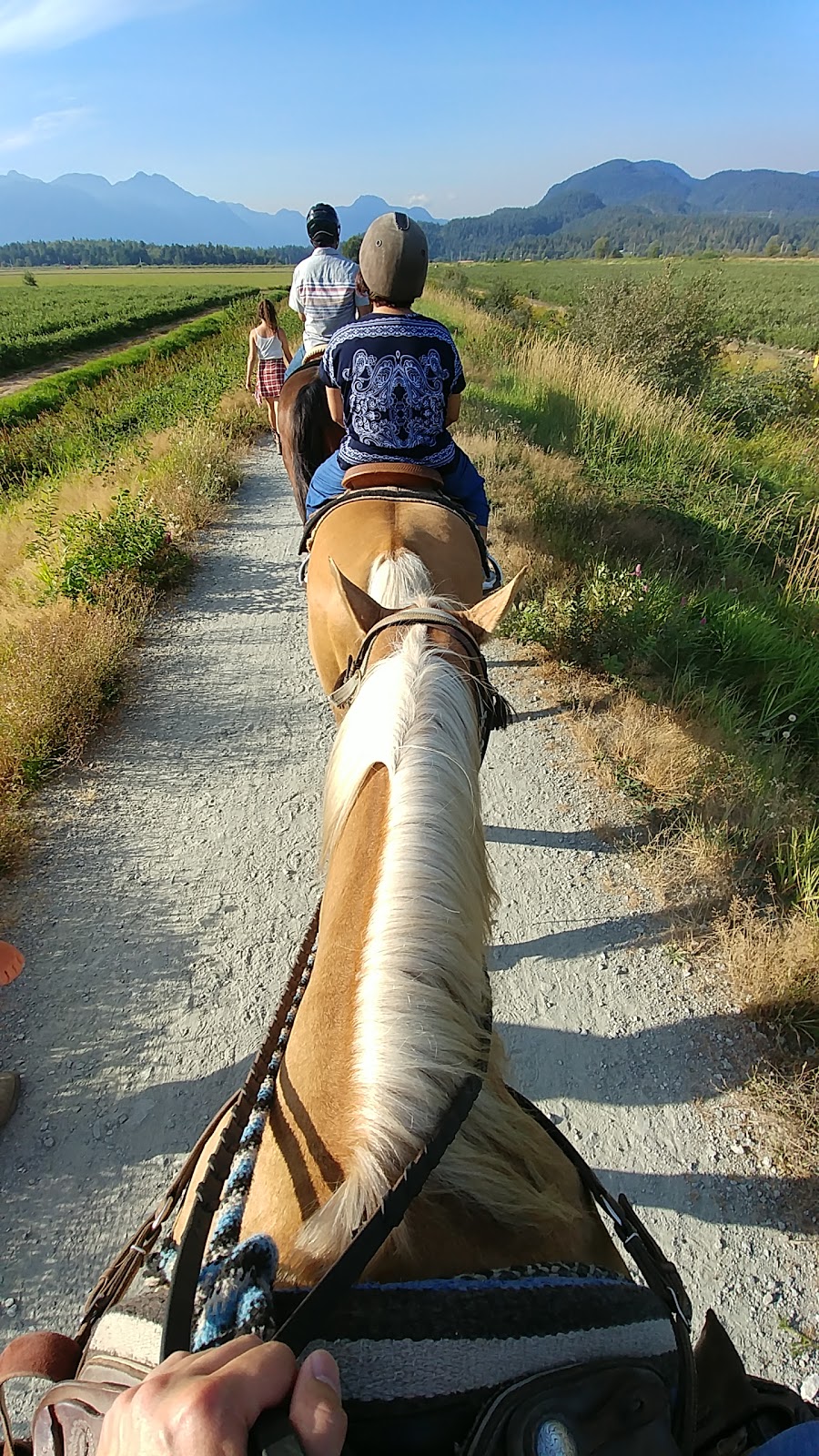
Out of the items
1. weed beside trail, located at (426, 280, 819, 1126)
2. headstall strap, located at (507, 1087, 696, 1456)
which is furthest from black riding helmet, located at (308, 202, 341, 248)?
headstall strap, located at (507, 1087, 696, 1456)

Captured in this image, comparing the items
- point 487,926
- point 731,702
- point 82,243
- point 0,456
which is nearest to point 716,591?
point 731,702

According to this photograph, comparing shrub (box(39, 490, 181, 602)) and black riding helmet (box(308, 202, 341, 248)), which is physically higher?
black riding helmet (box(308, 202, 341, 248))

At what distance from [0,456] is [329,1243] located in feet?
47.6

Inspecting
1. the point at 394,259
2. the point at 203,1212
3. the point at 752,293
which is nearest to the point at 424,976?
the point at 203,1212

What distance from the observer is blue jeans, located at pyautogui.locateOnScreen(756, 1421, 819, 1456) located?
1014 mm

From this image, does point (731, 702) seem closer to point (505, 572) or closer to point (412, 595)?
point (505, 572)

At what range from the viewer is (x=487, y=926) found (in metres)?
1.29

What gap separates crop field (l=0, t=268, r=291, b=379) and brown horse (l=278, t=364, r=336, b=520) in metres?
30.9

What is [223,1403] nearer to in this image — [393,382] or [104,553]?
[393,382]

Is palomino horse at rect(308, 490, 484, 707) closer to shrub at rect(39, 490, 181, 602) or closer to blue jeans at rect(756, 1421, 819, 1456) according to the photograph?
→ blue jeans at rect(756, 1421, 819, 1456)

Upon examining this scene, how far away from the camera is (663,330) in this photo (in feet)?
34.7

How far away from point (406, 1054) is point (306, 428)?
4176 millimetres

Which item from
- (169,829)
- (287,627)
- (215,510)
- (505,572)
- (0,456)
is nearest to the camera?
(169,829)

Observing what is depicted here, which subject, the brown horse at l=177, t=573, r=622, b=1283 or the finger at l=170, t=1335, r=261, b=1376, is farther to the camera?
the brown horse at l=177, t=573, r=622, b=1283
